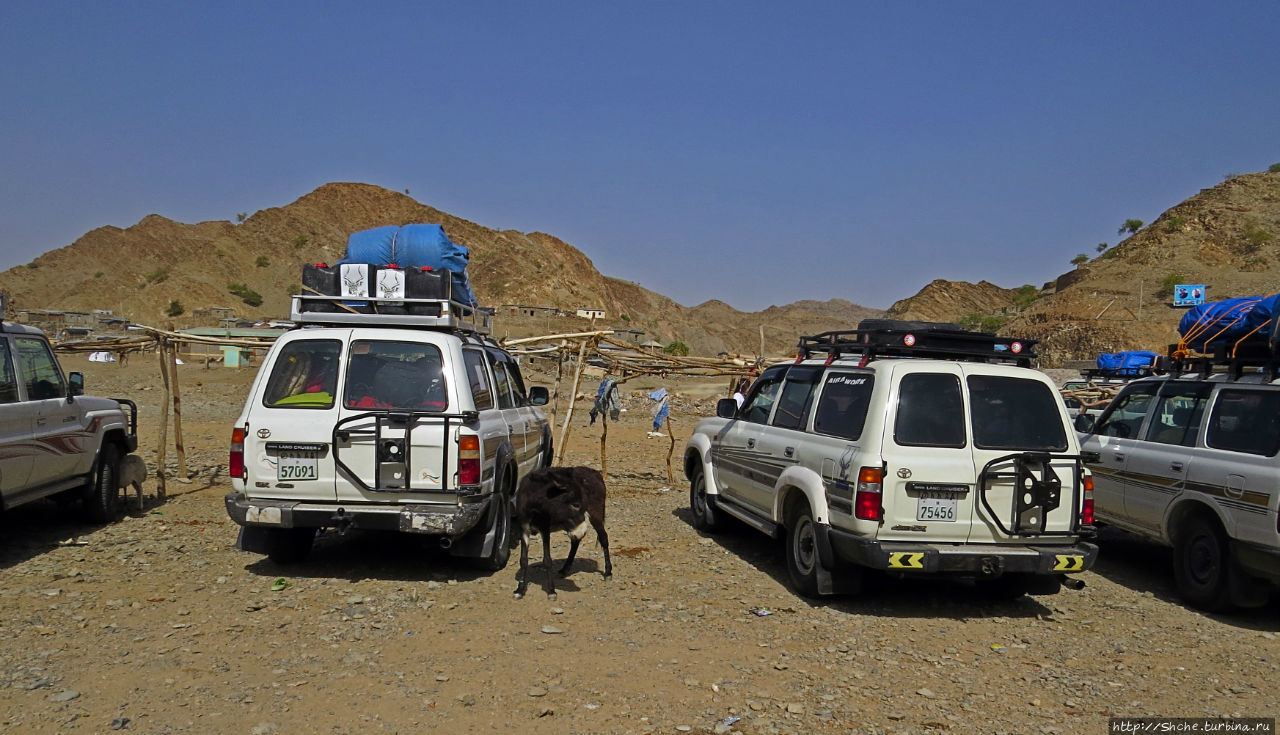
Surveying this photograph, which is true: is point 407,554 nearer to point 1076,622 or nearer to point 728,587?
point 728,587

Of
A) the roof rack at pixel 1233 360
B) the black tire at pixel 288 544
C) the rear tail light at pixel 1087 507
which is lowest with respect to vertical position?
A: the black tire at pixel 288 544

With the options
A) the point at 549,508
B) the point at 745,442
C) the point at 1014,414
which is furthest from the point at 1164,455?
the point at 549,508

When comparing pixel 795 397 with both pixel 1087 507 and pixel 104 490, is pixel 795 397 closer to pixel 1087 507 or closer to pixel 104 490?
pixel 1087 507

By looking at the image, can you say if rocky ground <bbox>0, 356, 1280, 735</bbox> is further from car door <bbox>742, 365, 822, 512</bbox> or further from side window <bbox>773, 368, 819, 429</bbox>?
side window <bbox>773, 368, 819, 429</bbox>

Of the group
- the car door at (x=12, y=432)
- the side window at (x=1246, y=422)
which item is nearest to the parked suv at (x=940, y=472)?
the side window at (x=1246, y=422)

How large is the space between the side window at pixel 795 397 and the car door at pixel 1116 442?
3.14 metres

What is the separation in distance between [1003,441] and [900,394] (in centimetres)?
87

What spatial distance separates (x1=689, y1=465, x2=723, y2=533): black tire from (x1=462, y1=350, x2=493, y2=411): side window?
2972mm

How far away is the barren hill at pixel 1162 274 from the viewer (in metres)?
41.3

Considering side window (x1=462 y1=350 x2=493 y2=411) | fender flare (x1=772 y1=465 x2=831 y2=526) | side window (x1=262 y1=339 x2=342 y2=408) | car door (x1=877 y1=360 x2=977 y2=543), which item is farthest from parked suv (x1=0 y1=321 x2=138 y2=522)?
car door (x1=877 y1=360 x2=977 y2=543)

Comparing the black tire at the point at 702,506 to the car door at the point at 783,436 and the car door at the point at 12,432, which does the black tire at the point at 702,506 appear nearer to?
the car door at the point at 783,436

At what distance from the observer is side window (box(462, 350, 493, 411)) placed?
23.7 ft

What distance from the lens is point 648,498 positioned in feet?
40.8

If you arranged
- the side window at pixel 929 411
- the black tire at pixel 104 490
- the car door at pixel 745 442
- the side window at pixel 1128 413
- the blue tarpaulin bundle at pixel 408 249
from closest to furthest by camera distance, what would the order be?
the side window at pixel 929 411, the side window at pixel 1128 413, the car door at pixel 745 442, the blue tarpaulin bundle at pixel 408 249, the black tire at pixel 104 490
